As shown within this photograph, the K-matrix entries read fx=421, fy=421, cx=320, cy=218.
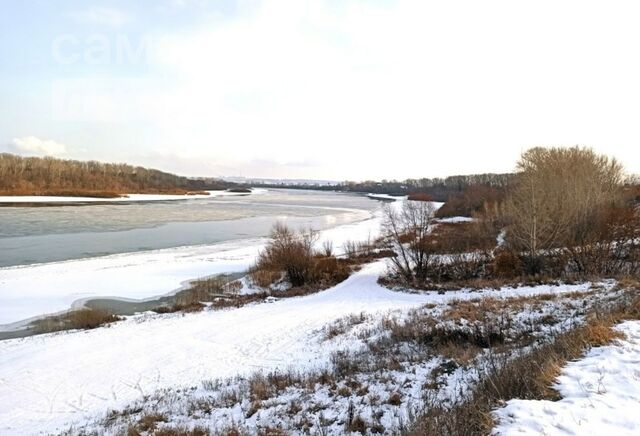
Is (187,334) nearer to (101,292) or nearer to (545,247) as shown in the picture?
(101,292)

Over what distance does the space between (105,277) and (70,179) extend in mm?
96528

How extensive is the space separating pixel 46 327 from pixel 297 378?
12.1 meters

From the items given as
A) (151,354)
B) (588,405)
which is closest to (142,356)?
(151,354)

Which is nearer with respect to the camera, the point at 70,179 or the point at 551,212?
the point at 551,212

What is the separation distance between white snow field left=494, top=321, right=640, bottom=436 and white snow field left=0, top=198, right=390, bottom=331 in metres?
17.7

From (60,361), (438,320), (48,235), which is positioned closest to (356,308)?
(438,320)

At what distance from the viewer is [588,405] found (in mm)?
4020

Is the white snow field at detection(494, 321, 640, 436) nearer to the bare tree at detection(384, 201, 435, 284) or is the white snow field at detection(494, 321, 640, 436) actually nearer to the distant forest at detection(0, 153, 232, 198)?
the bare tree at detection(384, 201, 435, 284)

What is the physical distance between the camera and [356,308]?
16.3 meters

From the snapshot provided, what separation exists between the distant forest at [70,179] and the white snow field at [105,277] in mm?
68612

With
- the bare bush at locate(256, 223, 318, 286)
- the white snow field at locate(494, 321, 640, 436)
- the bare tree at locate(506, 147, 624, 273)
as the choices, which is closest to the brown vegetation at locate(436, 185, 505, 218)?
the bare tree at locate(506, 147, 624, 273)

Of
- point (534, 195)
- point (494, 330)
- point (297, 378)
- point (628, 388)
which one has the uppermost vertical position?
point (534, 195)

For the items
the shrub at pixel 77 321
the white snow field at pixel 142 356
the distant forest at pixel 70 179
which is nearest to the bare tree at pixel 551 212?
the white snow field at pixel 142 356

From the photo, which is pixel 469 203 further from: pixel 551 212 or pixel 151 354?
pixel 151 354
